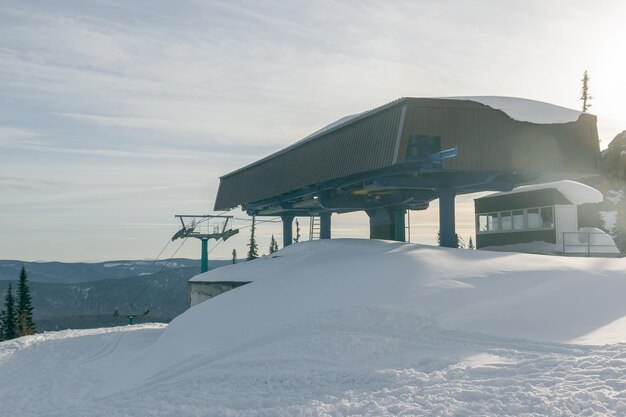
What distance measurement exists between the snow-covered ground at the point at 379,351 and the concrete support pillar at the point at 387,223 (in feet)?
34.2

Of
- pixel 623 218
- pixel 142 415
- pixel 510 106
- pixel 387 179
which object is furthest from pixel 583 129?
pixel 623 218

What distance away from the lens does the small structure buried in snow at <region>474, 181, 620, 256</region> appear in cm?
3197

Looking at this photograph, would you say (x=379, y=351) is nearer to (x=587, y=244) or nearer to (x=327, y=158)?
(x=327, y=158)

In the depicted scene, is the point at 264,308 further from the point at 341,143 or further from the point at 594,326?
the point at 341,143

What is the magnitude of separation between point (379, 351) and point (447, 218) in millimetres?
14942

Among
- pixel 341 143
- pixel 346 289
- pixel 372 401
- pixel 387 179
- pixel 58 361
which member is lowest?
pixel 58 361

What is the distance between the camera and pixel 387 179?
86.9ft

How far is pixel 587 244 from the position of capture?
106 ft

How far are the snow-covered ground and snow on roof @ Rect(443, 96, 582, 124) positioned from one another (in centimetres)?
619

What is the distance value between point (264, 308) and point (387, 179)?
10175 mm

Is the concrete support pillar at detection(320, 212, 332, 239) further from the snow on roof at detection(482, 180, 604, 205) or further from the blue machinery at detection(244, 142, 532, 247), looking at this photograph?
the snow on roof at detection(482, 180, 604, 205)

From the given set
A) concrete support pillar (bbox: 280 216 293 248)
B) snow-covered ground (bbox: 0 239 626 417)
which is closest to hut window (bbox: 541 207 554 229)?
snow-covered ground (bbox: 0 239 626 417)

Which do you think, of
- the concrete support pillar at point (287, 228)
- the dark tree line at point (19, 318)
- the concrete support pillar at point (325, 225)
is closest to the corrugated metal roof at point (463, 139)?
the concrete support pillar at point (325, 225)

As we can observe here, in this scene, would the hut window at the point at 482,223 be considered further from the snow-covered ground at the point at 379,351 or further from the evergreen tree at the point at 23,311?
the evergreen tree at the point at 23,311
